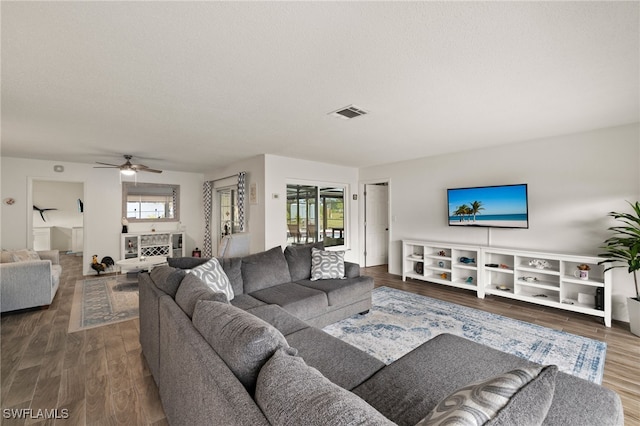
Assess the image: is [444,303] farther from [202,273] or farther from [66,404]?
[66,404]

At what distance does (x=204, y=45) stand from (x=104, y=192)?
229 inches

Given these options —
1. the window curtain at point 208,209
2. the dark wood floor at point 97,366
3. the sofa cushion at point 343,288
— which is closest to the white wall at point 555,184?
the dark wood floor at point 97,366

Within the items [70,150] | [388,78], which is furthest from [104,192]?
[388,78]

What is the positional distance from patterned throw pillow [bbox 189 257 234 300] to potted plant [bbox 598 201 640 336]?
410cm

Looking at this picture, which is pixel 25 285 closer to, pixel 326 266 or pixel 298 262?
pixel 298 262

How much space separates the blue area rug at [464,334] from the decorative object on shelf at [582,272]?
2.95 ft

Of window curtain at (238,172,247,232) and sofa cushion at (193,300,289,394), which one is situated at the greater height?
window curtain at (238,172,247,232)

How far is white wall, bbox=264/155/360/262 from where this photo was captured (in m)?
4.80

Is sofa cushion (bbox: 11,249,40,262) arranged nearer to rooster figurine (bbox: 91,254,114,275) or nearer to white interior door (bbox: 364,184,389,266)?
rooster figurine (bbox: 91,254,114,275)

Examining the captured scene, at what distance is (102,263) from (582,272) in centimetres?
818

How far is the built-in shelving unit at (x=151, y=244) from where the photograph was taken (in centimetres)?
613

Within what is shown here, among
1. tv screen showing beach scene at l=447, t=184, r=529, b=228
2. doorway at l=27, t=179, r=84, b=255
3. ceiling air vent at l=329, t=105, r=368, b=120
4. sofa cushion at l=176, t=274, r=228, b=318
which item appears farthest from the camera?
doorway at l=27, t=179, r=84, b=255

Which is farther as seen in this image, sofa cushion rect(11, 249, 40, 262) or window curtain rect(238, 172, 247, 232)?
window curtain rect(238, 172, 247, 232)

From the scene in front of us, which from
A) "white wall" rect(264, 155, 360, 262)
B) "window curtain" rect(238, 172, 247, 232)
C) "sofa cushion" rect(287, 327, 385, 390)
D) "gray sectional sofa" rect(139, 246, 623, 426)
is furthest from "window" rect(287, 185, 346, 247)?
"sofa cushion" rect(287, 327, 385, 390)
